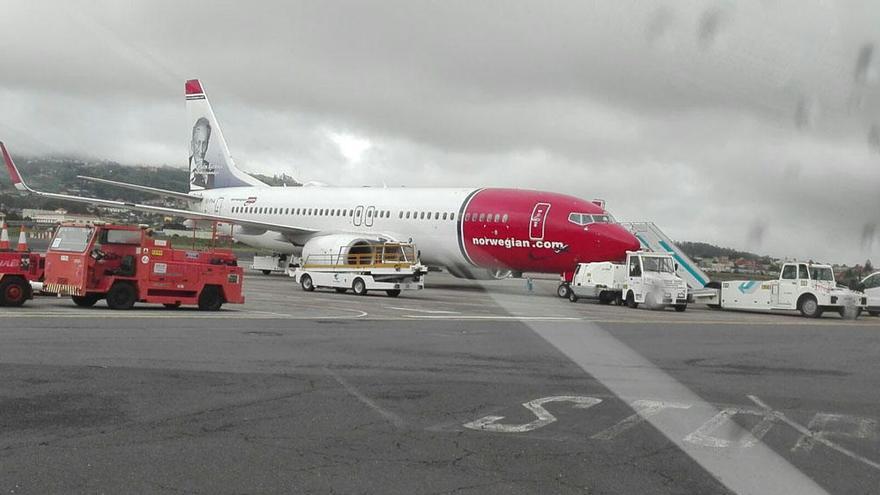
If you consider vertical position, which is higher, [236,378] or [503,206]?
[503,206]

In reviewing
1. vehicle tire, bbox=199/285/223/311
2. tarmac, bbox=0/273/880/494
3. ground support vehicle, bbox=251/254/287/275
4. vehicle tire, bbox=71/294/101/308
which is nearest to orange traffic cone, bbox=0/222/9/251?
vehicle tire, bbox=71/294/101/308

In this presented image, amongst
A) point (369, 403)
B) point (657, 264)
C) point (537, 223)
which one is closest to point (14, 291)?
point (369, 403)

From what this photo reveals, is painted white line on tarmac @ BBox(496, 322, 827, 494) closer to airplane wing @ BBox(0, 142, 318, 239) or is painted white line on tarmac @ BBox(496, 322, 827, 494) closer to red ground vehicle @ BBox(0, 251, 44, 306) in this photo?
red ground vehicle @ BBox(0, 251, 44, 306)

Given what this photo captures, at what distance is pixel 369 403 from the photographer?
33.8 feet

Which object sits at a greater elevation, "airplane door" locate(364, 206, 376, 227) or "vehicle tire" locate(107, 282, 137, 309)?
"airplane door" locate(364, 206, 376, 227)

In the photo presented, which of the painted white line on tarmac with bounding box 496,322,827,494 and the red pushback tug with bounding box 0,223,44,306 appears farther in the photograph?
the red pushback tug with bounding box 0,223,44,306

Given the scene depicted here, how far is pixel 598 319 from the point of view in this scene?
→ 84.4 ft

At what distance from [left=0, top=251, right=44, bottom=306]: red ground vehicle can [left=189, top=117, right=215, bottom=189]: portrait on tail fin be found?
30122 mm

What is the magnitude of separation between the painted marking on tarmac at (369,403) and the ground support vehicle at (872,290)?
2875cm

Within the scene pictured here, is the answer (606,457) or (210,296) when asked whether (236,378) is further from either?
(210,296)

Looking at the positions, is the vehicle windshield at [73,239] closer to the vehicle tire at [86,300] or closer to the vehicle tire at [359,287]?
the vehicle tire at [86,300]

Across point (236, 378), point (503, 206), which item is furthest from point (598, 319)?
point (236, 378)

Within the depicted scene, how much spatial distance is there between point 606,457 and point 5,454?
179 inches

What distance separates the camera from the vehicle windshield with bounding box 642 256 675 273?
34.3 m
